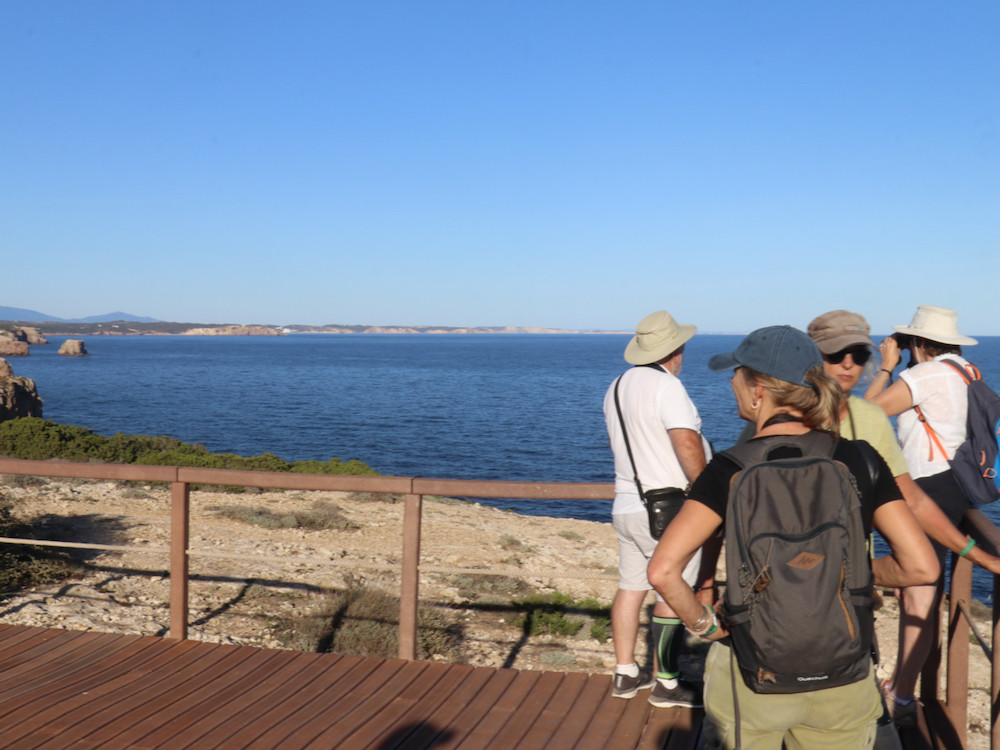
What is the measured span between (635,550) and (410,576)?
1.21 m

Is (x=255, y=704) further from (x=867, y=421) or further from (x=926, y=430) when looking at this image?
(x=926, y=430)

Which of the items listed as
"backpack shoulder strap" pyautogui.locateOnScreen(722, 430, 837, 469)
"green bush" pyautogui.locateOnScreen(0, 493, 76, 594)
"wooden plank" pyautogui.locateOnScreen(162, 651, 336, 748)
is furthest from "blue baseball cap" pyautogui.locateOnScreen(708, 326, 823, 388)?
"green bush" pyautogui.locateOnScreen(0, 493, 76, 594)

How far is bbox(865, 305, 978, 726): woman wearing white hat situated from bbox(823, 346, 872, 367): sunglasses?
1.86ft

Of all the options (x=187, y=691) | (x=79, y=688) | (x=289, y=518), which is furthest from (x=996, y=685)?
(x=289, y=518)

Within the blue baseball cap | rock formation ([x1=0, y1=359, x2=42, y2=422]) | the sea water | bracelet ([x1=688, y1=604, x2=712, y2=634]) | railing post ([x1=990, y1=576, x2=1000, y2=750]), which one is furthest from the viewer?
the sea water

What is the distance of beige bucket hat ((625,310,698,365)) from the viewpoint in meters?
3.29

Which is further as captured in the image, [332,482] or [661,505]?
[332,482]

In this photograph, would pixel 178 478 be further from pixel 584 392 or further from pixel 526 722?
pixel 584 392

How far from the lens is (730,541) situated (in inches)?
71.2

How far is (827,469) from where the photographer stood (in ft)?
5.86

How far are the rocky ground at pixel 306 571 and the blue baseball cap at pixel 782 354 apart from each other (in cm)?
227

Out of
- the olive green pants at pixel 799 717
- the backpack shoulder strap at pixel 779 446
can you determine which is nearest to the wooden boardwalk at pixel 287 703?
the olive green pants at pixel 799 717

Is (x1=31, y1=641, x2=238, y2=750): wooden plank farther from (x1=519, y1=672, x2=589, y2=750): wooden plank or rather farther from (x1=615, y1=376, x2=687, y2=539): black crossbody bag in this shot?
(x1=615, y1=376, x2=687, y2=539): black crossbody bag

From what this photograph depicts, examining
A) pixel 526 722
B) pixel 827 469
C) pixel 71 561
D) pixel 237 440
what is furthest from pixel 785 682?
pixel 237 440
